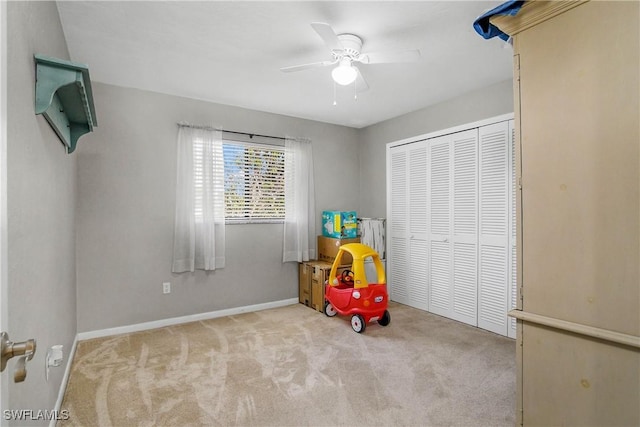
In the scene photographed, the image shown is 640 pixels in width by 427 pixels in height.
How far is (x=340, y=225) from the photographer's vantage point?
14.6 ft

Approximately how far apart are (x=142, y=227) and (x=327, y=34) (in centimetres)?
271

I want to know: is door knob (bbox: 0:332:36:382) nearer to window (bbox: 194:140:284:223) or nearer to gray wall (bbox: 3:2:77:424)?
gray wall (bbox: 3:2:77:424)

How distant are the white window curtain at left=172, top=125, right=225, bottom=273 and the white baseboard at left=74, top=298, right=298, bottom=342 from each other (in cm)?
55

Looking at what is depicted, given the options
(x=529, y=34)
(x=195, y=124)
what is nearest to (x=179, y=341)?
(x=195, y=124)

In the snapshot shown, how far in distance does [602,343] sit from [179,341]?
3.17 meters

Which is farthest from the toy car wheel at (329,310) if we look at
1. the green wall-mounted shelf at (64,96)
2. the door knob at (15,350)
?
the door knob at (15,350)

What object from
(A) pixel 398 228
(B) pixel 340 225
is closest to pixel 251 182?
(B) pixel 340 225

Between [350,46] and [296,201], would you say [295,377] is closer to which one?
[296,201]

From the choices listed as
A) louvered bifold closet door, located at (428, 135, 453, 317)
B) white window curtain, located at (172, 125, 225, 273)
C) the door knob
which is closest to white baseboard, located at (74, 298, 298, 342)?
white window curtain, located at (172, 125, 225, 273)

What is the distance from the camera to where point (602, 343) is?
4.67 ft

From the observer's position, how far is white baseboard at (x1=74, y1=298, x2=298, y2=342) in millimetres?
3314

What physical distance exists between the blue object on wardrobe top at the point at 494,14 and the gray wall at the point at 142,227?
296 centimetres

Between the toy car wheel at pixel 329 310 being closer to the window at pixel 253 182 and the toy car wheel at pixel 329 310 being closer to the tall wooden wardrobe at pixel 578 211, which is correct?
the window at pixel 253 182

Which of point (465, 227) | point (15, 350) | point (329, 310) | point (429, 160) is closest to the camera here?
point (15, 350)
